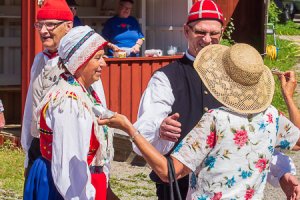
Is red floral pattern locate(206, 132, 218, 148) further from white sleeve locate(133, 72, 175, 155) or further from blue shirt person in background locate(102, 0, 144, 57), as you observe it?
blue shirt person in background locate(102, 0, 144, 57)

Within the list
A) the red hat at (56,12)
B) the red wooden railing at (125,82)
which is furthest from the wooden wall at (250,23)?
the red hat at (56,12)

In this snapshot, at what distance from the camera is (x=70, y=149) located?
13.6 ft

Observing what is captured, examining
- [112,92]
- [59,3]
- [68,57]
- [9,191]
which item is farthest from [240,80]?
[112,92]

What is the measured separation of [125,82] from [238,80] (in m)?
6.91

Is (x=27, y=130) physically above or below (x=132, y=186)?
above

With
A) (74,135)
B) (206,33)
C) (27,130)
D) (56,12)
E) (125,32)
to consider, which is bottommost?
(27,130)

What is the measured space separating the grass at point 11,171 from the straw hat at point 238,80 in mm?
4701

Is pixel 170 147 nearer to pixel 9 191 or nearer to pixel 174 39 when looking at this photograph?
pixel 9 191

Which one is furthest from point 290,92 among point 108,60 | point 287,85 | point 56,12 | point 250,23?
point 250,23

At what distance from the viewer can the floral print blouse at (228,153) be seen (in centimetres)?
385

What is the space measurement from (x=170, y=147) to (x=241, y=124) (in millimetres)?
882

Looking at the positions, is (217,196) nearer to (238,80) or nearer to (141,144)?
(141,144)

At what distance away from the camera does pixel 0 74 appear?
489 inches

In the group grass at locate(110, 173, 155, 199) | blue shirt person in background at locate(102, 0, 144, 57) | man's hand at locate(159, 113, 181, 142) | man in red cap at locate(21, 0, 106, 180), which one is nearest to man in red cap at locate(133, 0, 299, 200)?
man's hand at locate(159, 113, 181, 142)
